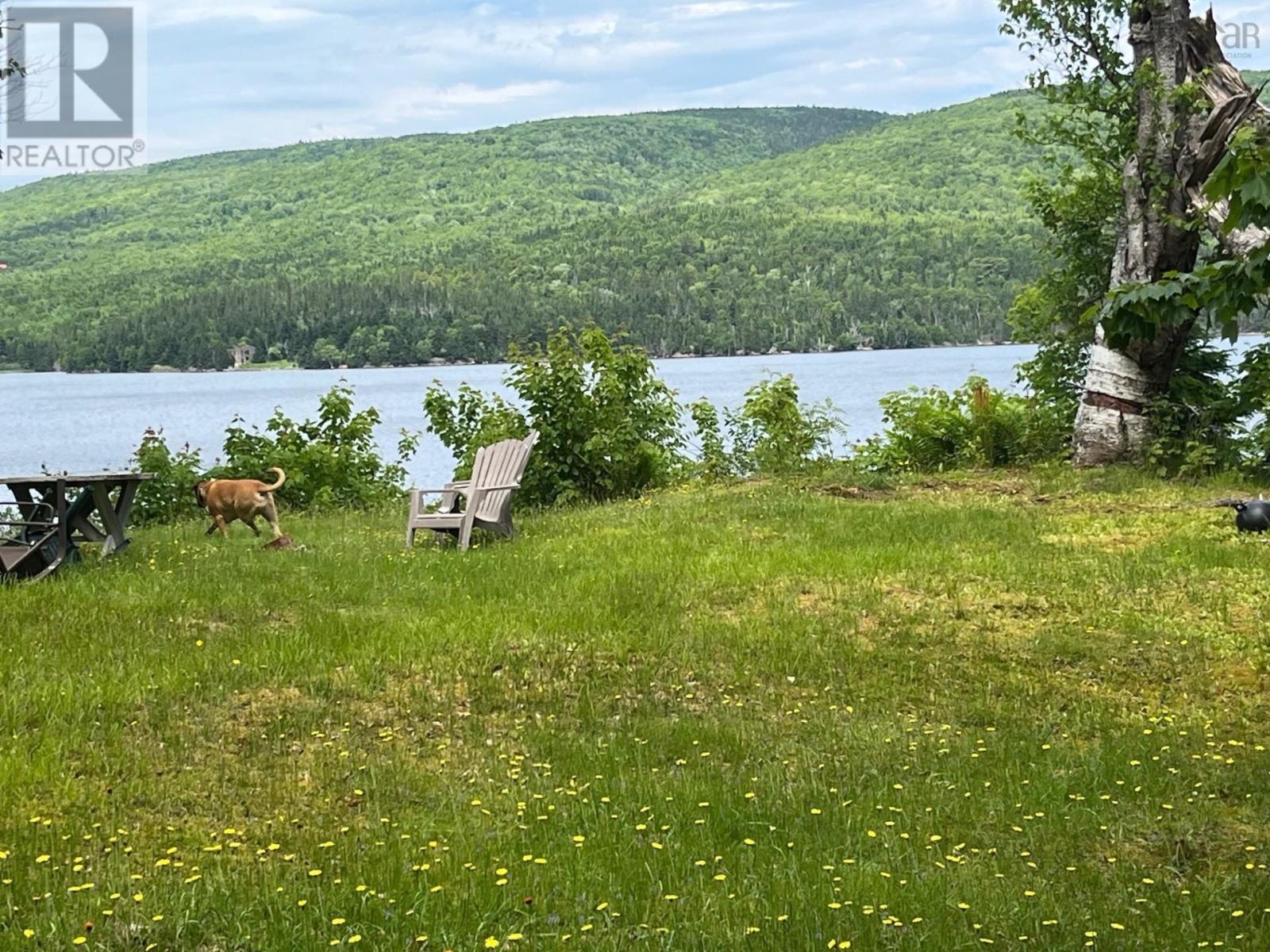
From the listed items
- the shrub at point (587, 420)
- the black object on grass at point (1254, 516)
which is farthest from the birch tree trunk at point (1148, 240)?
the shrub at point (587, 420)

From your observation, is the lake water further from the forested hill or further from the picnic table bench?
the picnic table bench

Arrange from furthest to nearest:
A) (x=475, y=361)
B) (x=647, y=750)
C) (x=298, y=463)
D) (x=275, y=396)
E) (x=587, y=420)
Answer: (x=475, y=361)
(x=275, y=396)
(x=298, y=463)
(x=587, y=420)
(x=647, y=750)

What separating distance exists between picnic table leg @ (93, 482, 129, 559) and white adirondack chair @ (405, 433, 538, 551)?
223 cm

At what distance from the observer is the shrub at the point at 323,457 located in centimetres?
1518

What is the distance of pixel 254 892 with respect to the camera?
4.03m

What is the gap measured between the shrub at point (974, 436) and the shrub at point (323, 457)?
577cm

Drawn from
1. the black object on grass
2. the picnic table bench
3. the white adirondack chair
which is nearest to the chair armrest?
the white adirondack chair

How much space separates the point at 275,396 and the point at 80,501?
35.4 meters

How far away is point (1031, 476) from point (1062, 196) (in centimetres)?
381

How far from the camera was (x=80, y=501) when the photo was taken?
10398 millimetres

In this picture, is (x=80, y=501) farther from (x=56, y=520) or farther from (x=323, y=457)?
(x=323, y=457)

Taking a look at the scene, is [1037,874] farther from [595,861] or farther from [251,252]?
[251,252]

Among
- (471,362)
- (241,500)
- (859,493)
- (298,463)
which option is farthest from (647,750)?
(471,362)

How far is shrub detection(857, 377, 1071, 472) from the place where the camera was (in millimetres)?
16141
